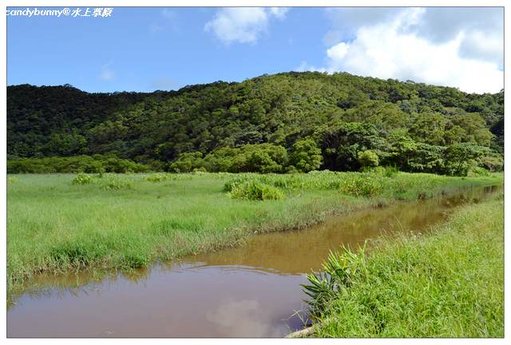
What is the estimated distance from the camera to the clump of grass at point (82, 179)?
1226cm

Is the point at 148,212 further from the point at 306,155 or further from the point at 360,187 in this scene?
the point at 306,155

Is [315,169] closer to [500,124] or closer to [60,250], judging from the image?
[500,124]

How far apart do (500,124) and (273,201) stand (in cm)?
613

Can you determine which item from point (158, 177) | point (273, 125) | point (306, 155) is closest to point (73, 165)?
point (158, 177)

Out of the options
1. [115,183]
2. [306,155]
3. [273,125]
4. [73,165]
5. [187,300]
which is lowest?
[187,300]

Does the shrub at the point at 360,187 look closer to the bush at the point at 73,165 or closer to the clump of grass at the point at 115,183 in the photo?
the bush at the point at 73,165

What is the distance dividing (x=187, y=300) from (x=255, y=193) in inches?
258

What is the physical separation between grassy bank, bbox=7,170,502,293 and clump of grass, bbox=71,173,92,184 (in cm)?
3

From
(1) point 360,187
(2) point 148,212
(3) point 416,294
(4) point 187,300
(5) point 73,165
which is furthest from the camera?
(1) point 360,187

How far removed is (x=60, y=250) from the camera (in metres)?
6.37

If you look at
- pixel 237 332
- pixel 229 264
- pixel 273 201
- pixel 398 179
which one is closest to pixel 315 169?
pixel 398 179

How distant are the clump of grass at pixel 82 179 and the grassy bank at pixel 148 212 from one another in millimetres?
31

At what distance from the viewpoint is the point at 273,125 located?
17.0 m

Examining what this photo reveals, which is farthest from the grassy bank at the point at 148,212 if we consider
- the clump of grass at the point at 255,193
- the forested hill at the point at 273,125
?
the forested hill at the point at 273,125
